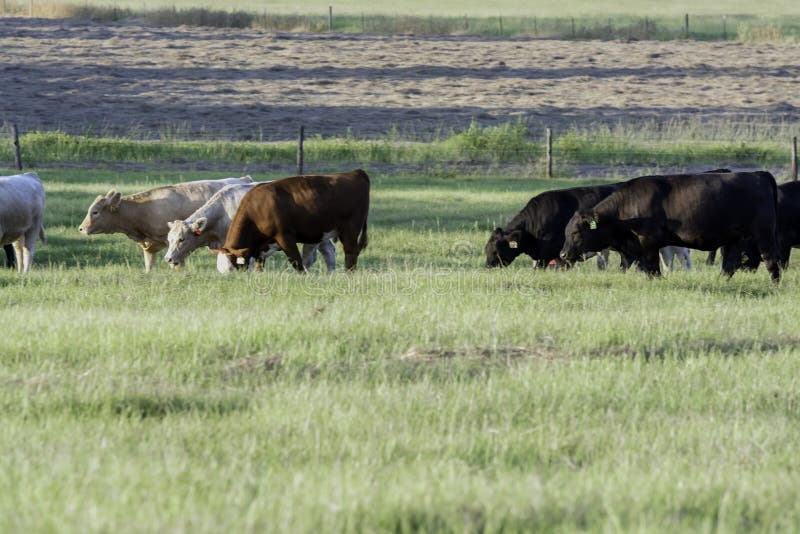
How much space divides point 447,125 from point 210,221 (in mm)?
22637

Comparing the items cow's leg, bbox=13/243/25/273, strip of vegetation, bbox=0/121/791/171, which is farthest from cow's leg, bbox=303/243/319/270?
strip of vegetation, bbox=0/121/791/171

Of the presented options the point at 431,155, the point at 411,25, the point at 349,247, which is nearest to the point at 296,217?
the point at 349,247

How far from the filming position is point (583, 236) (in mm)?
13641

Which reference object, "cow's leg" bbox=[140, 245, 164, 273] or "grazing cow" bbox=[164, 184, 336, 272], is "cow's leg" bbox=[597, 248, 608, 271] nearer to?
"grazing cow" bbox=[164, 184, 336, 272]

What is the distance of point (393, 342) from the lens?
827 centimetres

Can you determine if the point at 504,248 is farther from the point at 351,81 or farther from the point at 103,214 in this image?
the point at 351,81

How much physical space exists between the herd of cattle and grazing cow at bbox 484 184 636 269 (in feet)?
0.04

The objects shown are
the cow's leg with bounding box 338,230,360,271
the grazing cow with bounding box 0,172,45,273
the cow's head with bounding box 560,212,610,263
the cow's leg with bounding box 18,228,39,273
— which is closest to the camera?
the cow's head with bounding box 560,212,610,263

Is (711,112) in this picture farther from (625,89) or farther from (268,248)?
(268,248)

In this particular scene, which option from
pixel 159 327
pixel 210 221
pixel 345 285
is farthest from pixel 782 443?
pixel 210 221

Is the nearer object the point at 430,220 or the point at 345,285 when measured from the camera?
the point at 345,285

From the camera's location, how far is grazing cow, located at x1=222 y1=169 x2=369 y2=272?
1373 centimetres

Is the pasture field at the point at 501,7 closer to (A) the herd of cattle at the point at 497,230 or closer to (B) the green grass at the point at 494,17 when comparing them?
(B) the green grass at the point at 494,17

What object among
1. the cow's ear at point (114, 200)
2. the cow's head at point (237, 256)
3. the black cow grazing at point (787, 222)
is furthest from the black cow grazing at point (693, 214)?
the cow's ear at point (114, 200)
